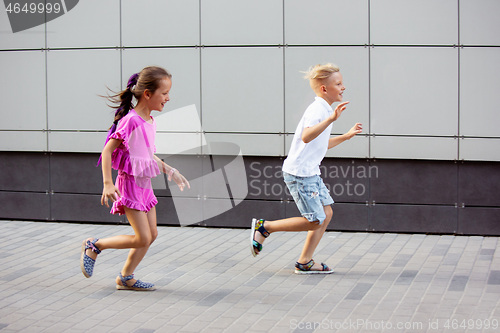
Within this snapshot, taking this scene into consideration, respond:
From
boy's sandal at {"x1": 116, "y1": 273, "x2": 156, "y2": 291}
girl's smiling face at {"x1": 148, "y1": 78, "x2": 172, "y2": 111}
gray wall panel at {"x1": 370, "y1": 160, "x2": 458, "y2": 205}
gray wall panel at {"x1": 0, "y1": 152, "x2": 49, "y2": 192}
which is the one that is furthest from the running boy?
gray wall panel at {"x1": 0, "y1": 152, "x2": 49, "y2": 192}

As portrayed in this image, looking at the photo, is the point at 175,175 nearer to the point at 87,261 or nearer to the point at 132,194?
the point at 132,194

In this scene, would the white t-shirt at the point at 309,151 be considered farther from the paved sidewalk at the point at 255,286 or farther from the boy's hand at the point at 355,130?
the paved sidewalk at the point at 255,286

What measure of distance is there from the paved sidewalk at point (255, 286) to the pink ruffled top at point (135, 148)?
102 centimetres

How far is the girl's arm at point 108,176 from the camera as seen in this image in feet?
19.1

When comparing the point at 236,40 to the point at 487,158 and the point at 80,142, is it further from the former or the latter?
the point at 487,158

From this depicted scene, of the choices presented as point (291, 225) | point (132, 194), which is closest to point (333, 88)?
point (291, 225)

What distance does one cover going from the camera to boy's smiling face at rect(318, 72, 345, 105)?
6660mm

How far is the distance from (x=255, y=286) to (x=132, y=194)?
4.28 feet

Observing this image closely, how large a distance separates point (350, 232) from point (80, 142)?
3471mm

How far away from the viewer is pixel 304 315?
5516mm

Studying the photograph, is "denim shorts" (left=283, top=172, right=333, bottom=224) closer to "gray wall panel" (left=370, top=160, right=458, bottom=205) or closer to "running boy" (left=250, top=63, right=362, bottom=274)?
"running boy" (left=250, top=63, right=362, bottom=274)

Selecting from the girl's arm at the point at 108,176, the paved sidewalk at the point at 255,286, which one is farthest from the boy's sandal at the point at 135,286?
the girl's arm at the point at 108,176

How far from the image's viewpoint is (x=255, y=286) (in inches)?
253

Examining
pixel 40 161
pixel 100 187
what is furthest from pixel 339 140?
pixel 40 161
